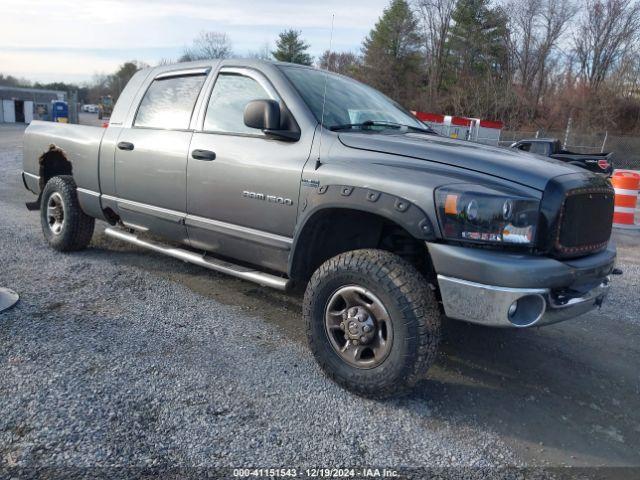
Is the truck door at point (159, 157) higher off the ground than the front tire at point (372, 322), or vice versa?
the truck door at point (159, 157)

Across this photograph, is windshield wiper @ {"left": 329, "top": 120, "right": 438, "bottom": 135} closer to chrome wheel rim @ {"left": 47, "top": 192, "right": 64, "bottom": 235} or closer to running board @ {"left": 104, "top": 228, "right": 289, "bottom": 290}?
running board @ {"left": 104, "top": 228, "right": 289, "bottom": 290}

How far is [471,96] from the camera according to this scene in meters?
40.7

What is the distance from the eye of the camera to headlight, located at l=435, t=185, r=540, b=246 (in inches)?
109

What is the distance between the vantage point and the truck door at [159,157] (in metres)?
4.34

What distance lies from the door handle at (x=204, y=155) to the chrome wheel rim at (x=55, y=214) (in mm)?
2362

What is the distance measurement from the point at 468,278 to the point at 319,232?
3.58 feet

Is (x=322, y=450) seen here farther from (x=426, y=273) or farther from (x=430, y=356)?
(x=426, y=273)

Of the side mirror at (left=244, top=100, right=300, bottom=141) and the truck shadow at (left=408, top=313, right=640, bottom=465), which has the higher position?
the side mirror at (left=244, top=100, right=300, bottom=141)

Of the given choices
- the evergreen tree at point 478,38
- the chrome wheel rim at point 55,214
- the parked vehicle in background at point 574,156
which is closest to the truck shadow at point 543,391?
the chrome wheel rim at point 55,214

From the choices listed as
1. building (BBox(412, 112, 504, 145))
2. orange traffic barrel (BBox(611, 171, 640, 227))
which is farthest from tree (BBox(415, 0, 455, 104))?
orange traffic barrel (BBox(611, 171, 640, 227))

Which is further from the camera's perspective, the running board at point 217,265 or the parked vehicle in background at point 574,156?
the parked vehicle in background at point 574,156

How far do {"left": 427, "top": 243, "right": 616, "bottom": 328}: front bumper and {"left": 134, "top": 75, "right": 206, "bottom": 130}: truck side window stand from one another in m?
2.60

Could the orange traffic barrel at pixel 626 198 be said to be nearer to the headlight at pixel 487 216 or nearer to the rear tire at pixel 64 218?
the headlight at pixel 487 216

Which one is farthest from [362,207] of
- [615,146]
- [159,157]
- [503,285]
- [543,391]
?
[615,146]
